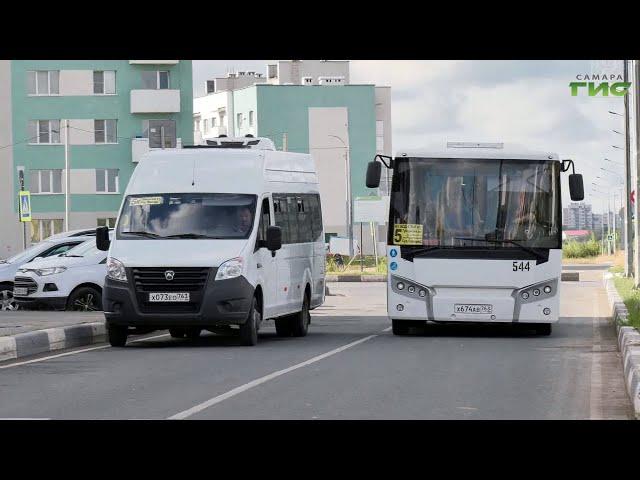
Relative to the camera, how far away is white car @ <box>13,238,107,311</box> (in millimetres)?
27312

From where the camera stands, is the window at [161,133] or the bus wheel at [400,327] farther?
the window at [161,133]

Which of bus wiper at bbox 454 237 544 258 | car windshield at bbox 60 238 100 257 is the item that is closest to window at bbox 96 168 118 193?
car windshield at bbox 60 238 100 257

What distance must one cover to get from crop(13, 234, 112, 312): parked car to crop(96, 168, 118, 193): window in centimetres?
5394

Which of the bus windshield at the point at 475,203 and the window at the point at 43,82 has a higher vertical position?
the window at the point at 43,82

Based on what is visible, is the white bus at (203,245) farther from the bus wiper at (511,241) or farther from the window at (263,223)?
the bus wiper at (511,241)

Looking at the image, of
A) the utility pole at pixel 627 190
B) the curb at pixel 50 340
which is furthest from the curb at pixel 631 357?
the utility pole at pixel 627 190

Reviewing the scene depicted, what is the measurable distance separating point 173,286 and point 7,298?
1011cm

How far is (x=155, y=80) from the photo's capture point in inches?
3226

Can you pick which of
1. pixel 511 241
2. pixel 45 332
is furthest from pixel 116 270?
pixel 511 241

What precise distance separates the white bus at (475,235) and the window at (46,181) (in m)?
58.7

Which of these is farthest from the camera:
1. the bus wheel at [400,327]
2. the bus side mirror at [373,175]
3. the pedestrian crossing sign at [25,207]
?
the pedestrian crossing sign at [25,207]

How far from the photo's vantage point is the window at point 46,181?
79.7m

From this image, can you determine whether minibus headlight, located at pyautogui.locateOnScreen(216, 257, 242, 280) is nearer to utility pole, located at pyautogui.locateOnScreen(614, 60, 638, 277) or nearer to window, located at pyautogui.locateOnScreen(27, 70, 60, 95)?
utility pole, located at pyautogui.locateOnScreen(614, 60, 638, 277)
